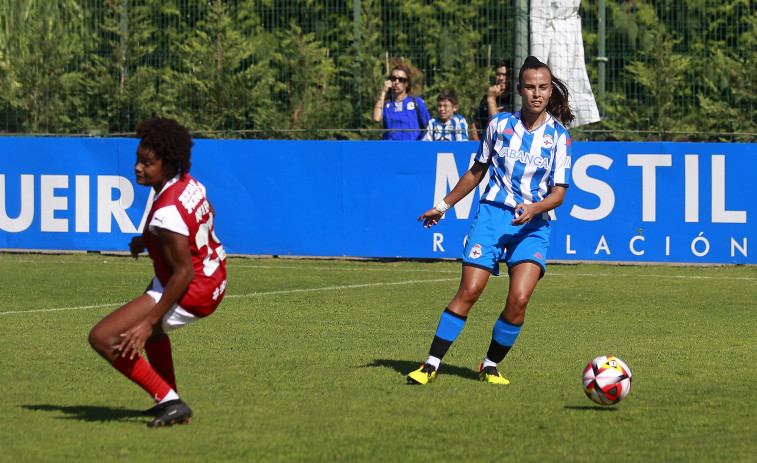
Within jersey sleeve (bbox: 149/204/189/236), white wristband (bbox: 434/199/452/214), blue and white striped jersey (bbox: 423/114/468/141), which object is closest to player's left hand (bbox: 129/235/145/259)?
jersey sleeve (bbox: 149/204/189/236)

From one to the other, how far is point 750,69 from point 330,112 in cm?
585

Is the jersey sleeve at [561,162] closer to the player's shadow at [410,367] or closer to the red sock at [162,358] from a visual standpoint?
the player's shadow at [410,367]

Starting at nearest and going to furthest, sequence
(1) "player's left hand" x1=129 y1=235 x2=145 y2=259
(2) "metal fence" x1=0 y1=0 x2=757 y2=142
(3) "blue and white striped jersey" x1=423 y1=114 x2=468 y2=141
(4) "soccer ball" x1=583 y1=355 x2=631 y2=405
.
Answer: (1) "player's left hand" x1=129 y1=235 x2=145 y2=259 → (4) "soccer ball" x1=583 y1=355 x2=631 y2=405 → (3) "blue and white striped jersey" x1=423 y1=114 x2=468 y2=141 → (2) "metal fence" x1=0 y1=0 x2=757 y2=142

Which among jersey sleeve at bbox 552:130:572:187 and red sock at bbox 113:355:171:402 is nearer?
red sock at bbox 113:355:171:402

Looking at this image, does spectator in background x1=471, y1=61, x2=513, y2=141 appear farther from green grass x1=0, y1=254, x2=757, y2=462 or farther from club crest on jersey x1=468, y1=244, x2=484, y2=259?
club crest on jersey x1=468, y1=244, x2=484, y2=259

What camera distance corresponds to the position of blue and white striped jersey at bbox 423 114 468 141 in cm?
1441

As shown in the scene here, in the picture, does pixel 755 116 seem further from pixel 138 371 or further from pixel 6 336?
pixel 138 371

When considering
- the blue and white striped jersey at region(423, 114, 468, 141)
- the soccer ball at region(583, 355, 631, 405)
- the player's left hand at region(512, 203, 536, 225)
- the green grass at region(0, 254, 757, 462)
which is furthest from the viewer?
the blue and white striped jersey at region(423, 114, 468, 141)

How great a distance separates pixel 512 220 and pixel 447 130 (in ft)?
24.6

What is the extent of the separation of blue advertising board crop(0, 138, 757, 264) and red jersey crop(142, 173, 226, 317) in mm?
8289

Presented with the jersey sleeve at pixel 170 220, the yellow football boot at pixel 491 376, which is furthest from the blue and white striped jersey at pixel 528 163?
the jersey sleeve at pixel 170 220

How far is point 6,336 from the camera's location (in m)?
8.59

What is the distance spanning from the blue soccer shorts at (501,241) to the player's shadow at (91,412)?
221cm

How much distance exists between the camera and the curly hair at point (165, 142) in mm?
5539
